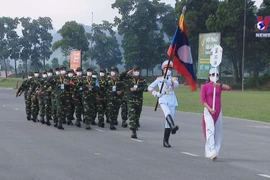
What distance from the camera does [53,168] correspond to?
961cm

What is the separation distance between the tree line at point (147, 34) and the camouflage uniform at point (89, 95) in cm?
4973

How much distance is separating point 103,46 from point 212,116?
323ft

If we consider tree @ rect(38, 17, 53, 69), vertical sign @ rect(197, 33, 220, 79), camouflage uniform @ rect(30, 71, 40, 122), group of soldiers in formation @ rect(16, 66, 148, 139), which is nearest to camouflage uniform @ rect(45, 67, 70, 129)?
group of soldiers in formation @ rect(16, 66, 148, 139)

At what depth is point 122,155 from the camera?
11305 millimetres

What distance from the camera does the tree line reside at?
66.4 metres

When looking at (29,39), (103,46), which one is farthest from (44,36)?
(103,46)

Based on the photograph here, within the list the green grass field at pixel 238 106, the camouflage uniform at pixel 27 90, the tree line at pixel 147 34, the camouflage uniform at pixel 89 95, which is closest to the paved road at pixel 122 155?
the camouflage uniform at pixel 89 95

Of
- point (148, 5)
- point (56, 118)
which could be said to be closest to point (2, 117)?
point (56, 118)

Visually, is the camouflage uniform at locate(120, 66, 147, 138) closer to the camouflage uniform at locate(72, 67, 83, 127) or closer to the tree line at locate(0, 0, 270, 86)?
the camouflage uniform at locate(72, 67, 83, 127)

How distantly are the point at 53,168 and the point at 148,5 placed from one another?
81745mm

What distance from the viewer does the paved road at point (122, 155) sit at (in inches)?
361

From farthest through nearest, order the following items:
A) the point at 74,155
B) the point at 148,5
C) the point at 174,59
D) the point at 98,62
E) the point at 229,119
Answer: the point at 98,62 < the point at 148,5 < the point at 229,119 < the point at 174,59 < the point at 74,155

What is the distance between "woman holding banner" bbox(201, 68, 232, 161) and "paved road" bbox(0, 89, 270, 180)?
31 centimetres

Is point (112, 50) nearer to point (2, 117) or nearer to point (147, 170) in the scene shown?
point (2, 117)
